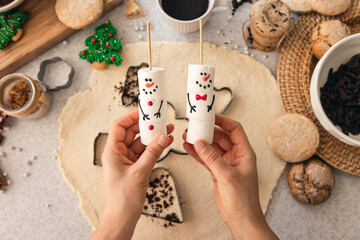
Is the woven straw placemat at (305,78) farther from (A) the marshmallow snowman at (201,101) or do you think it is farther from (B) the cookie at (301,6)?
(A) the marshmallow snowman at (201,101)

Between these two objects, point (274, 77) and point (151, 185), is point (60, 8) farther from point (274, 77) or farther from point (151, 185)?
point (274, 77)

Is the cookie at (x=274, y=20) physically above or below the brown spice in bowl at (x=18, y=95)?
above

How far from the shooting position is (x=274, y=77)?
1314mm

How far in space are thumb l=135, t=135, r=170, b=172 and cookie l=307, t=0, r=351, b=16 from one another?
94 cm

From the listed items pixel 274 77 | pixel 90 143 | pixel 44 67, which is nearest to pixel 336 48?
pixel 274 77

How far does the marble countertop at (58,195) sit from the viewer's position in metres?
1.26

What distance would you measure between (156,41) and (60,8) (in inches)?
18.4

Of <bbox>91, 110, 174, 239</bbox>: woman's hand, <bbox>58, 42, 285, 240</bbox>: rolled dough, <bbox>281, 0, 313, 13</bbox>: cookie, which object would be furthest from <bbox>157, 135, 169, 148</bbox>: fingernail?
<bbox>281, 0, 313, 13</bbox>: cookie

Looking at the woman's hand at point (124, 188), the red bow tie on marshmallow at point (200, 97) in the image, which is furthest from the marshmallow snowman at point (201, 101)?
the woman's hand at point (124, 188)

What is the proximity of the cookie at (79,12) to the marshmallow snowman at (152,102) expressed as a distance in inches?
23.5

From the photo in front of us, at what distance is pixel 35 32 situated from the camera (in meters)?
1.30

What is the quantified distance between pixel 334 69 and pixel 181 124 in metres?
0.71

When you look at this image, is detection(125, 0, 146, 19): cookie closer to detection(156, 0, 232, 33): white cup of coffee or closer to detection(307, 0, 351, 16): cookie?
detection(156, 0, 232, 33): white cup of coffee

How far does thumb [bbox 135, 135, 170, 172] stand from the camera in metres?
0.86
